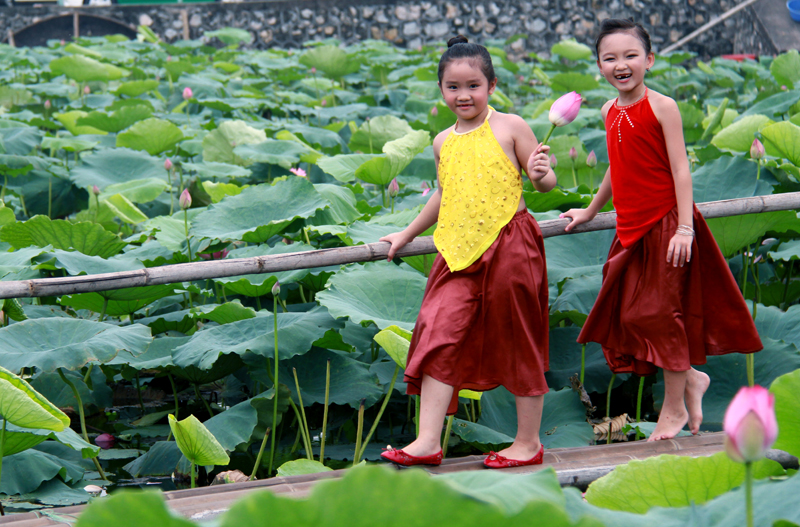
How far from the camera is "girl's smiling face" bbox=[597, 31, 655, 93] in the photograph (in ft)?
5.26

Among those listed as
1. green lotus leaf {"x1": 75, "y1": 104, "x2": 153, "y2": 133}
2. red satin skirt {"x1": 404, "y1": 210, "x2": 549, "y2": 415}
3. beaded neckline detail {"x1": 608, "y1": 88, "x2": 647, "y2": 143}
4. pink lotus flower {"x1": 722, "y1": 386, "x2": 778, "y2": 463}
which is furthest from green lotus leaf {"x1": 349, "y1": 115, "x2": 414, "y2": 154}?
pink lotus flower {"x1": 722, "y1": 386, "x2": 778, "y2": 463}

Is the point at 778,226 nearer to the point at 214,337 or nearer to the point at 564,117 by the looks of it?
the point at 564,117

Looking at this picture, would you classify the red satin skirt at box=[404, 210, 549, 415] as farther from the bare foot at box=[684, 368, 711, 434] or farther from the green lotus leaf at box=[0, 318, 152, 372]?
the green lotus leaf at box=[0, 318, 152, 372]

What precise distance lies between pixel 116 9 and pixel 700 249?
418 inches

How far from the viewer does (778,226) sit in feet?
7.25

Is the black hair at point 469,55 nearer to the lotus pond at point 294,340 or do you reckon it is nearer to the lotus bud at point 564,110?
the lotus bud at point 564,110

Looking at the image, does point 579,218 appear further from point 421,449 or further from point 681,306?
point 421,449

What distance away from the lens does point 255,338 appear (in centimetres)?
198

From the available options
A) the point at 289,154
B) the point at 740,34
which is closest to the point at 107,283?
the point at 289,154

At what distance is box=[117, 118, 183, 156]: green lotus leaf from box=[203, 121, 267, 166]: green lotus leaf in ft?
0.59

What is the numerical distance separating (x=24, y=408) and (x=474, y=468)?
820mm

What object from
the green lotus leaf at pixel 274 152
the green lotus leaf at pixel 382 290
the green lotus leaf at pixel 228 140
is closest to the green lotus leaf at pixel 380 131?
the green lotus leaf at pixel 274 152

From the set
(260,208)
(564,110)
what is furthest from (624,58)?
(260,208)

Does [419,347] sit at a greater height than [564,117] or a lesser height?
lesser
